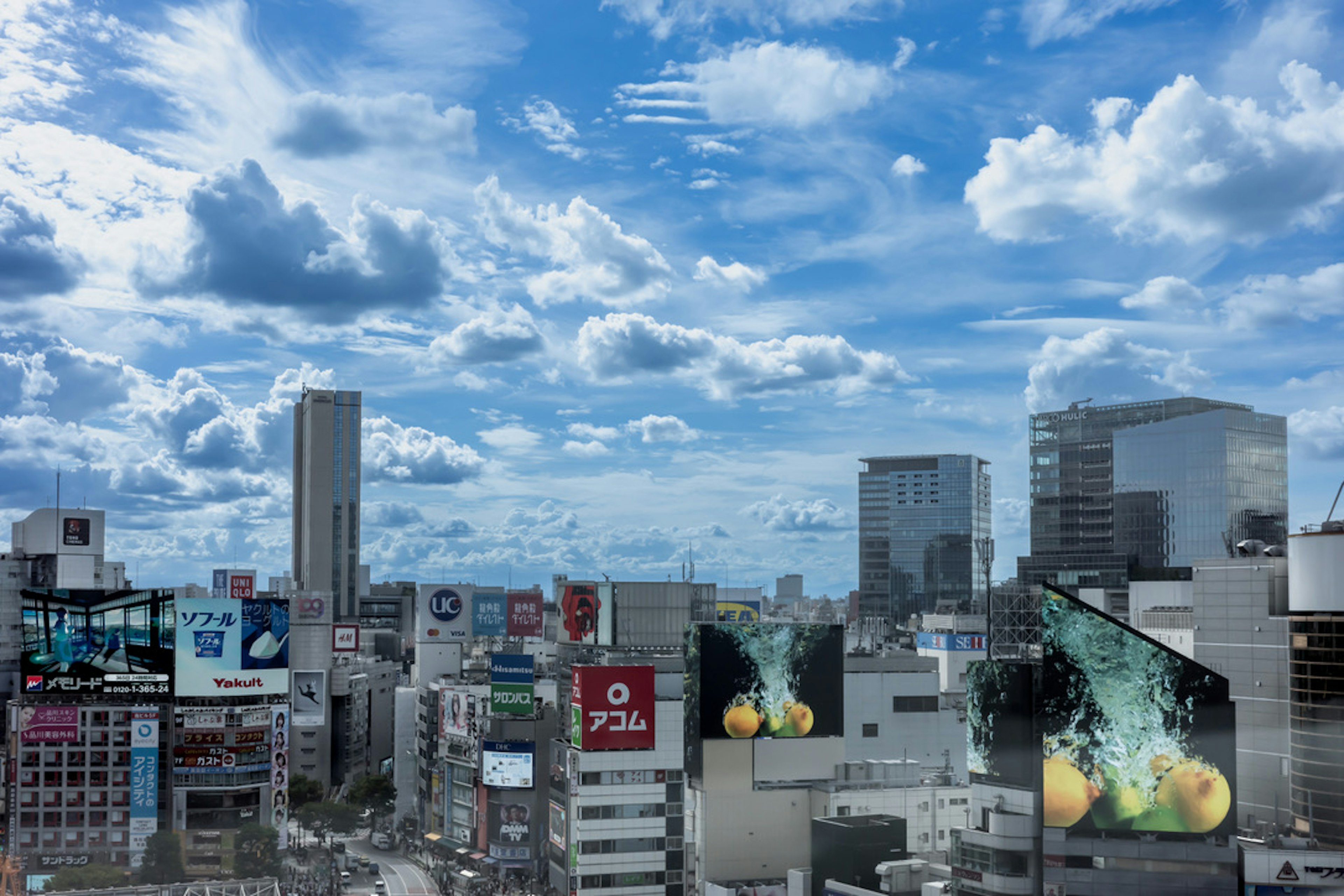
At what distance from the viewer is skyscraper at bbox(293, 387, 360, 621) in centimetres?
13775

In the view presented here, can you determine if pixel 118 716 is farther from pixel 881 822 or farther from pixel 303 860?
pixel 881 822

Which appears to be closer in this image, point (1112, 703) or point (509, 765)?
point (1112, 703)

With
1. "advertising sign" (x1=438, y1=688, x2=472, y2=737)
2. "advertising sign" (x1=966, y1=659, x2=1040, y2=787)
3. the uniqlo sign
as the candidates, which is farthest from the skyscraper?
"advertising sign" (x1=966, y1=659, x2=1040, y2=787)

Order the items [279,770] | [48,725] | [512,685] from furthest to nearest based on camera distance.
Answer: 1. [512,685]
2. [279,770]
3. [48,725]

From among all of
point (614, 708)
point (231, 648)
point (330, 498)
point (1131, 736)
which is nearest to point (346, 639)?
point (231, 648)

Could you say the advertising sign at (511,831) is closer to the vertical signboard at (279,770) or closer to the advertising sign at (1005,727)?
the vertical signboard at (279,770)

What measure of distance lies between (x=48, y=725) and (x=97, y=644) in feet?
14.0

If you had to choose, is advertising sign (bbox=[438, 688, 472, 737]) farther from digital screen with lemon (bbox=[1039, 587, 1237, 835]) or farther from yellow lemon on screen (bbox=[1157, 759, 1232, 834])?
yellow lemon on screen (bbox=[1157, 759, 1232, 834])

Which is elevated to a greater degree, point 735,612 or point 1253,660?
point 1253,660

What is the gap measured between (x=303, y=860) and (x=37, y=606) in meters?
18.9

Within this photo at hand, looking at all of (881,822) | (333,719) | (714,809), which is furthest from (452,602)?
(881,822)

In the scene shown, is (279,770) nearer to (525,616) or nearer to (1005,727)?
(525,616)

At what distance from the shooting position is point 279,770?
6031 centimetres

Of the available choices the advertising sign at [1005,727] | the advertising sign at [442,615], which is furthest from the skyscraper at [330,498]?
the advertising sign at [1005,727]
